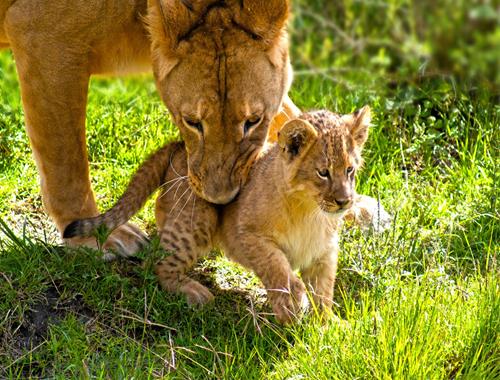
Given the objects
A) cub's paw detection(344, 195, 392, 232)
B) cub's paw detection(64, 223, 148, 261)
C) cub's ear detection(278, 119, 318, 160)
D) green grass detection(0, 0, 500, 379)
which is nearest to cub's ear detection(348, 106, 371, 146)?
cub's ear detection(278, 119, 318, 160)

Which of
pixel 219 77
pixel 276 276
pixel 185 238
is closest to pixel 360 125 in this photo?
pixel 219 77

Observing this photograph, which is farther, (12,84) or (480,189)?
(12,84)

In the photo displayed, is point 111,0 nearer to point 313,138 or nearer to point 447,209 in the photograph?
point 313,138

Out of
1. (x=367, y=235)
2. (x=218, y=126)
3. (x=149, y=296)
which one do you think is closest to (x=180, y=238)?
(x=149, y=296)

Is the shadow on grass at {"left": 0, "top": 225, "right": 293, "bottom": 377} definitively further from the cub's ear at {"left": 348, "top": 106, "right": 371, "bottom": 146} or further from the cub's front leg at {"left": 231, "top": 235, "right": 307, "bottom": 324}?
the cub's ear at {"left": 348, "top": 106, "right": 371, "bottom": 146}

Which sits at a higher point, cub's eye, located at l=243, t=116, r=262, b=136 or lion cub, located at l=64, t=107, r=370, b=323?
cub's eye, located at l=243, t=116, r=262, b=136

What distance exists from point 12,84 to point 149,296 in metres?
2.87

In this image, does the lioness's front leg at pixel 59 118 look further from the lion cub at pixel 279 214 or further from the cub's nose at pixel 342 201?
the cub's nose at pixel 342 201

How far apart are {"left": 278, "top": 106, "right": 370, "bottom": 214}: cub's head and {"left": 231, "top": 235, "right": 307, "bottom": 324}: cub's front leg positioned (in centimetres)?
30

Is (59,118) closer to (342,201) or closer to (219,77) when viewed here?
(219,77)

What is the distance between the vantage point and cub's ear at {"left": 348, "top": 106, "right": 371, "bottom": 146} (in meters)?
4.84

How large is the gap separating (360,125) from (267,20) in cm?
69

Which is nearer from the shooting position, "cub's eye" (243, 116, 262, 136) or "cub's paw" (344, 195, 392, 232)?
"cub's eye" (243, 116, 262, 136)

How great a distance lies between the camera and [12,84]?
7.31 metres
